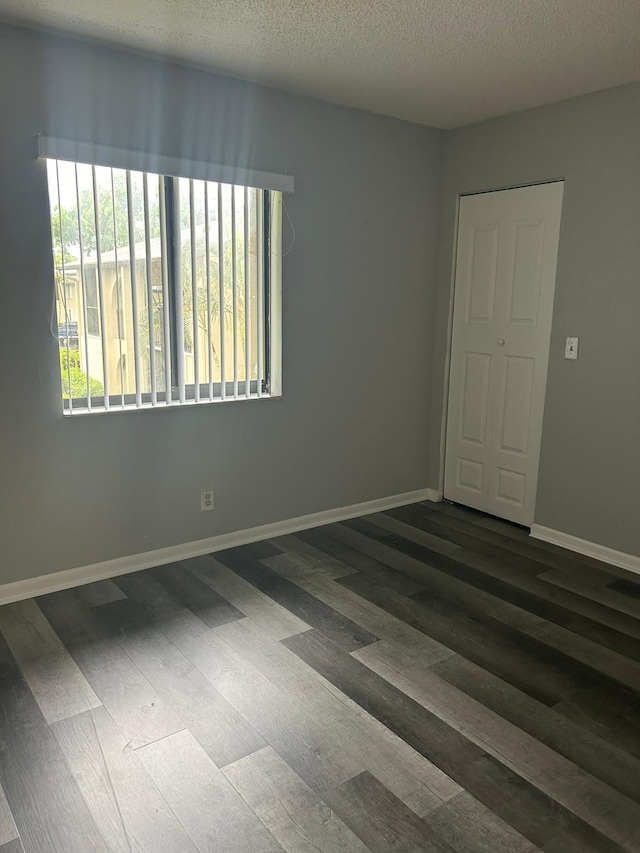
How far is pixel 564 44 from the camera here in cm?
261

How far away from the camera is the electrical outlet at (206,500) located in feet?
11.2

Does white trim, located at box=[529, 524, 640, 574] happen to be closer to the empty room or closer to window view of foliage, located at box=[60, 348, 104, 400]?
the empty room

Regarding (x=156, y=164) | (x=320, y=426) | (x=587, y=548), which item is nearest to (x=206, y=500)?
(x=320, y=426)

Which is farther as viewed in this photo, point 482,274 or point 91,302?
point 482,274

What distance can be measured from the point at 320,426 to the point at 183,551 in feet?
3.50

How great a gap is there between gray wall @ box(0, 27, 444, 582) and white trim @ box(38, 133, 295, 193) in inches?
2.2

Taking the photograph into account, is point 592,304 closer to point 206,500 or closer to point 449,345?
point 449,345

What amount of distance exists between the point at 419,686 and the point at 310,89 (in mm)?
2851

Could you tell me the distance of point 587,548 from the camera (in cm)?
350

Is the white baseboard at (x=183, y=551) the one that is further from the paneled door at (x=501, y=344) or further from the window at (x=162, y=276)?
the window at (x=162, y=276)

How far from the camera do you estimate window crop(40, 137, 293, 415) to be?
281cm

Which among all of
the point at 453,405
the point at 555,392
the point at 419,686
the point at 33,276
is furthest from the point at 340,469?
the point at 33,276

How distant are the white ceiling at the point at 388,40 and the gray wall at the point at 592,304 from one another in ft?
0.65

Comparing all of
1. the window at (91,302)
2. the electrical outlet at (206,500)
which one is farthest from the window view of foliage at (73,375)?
the electrical outlet at (206,500)
